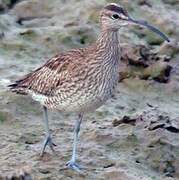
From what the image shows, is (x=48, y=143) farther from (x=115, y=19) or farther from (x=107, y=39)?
(x=115, y=19)

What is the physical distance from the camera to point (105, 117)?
32.4ft

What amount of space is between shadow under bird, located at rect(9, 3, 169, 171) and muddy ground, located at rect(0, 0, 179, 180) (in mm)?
358

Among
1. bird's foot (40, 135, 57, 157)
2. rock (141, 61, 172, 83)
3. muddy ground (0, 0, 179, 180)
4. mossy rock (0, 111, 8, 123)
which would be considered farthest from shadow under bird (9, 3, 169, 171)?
rock (141, 61, 172, 83)

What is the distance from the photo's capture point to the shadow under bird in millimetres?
8180

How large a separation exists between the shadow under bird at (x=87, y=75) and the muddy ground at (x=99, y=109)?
36cm

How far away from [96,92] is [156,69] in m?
2.88

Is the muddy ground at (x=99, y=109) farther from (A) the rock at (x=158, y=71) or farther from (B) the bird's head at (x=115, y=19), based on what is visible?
(B) the bird's head at (x=115, y=19)

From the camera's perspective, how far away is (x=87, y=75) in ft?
27.1

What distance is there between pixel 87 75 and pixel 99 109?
1.78 metres

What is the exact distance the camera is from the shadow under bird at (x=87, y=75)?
8.18 m

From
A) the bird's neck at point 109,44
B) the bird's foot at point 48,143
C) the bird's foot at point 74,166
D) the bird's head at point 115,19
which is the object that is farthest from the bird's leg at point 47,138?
the bird's head at point 115,19

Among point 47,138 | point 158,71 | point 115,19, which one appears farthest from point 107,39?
point 158,71

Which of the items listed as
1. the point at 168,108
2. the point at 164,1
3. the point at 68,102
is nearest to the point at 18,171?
the point at 68,102

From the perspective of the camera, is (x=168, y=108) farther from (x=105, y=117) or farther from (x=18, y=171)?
(x=18, y=171)
